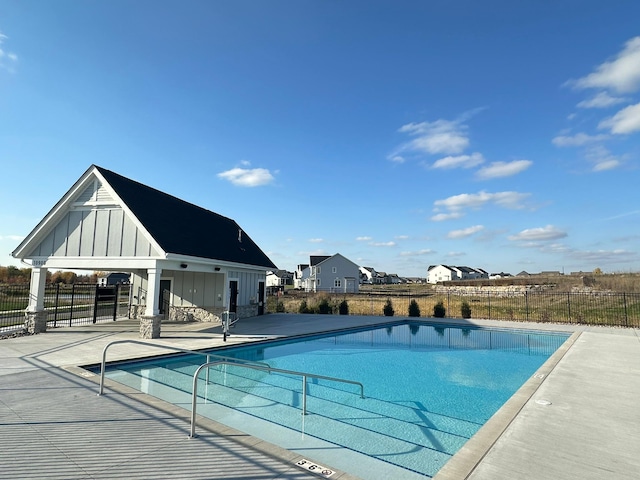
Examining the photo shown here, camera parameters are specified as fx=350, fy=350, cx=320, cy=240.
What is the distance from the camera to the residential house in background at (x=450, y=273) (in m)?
113

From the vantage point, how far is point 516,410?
6.61m

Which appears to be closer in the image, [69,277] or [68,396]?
[68,396]

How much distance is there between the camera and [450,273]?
113000mm

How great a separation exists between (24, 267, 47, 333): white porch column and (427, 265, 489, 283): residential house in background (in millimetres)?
105869

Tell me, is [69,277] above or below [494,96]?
below

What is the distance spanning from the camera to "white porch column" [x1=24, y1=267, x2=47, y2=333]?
48.9 ft

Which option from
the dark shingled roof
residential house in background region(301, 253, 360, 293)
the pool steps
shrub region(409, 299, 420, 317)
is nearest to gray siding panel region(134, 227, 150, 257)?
the dark shingled roof

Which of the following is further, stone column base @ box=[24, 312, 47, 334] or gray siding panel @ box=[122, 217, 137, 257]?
stone column base @ box=[24, 312, 47, 334]

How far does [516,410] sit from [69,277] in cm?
6143

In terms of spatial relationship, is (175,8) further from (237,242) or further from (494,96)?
(494,96)

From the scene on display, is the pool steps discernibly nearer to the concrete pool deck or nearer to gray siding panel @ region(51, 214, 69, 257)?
the concrete pool deck

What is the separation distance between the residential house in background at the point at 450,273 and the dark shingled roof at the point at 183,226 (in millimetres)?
96059

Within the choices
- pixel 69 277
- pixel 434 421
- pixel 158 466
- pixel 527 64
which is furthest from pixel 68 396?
pixel 69 277

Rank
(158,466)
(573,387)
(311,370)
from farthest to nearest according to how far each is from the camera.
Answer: (311,370) < (573,387) < (158,466)
